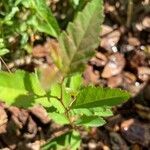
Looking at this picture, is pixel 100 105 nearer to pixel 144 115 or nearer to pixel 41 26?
pixel 41 26

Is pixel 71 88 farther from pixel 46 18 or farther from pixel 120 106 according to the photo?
pixel 120 106

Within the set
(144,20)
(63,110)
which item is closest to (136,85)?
(144,20)

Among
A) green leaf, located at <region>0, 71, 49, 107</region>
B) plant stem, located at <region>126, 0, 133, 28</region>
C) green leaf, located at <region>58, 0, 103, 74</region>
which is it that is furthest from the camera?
plant stem, located at <region>126, 0, 133, 28</region>

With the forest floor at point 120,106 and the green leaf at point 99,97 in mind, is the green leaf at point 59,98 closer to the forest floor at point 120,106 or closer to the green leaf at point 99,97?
the green leaf at point 99,97

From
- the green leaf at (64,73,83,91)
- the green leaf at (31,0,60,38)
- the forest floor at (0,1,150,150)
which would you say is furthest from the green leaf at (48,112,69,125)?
the forest floor at (0,1,150,150)

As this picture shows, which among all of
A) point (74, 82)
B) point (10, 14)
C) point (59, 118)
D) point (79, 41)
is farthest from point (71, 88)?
point (79, 41)

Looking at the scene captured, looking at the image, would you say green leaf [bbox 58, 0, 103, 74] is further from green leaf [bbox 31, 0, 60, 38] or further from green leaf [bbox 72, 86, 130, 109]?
green leaf [bbox 31, 0, 60, 38]
